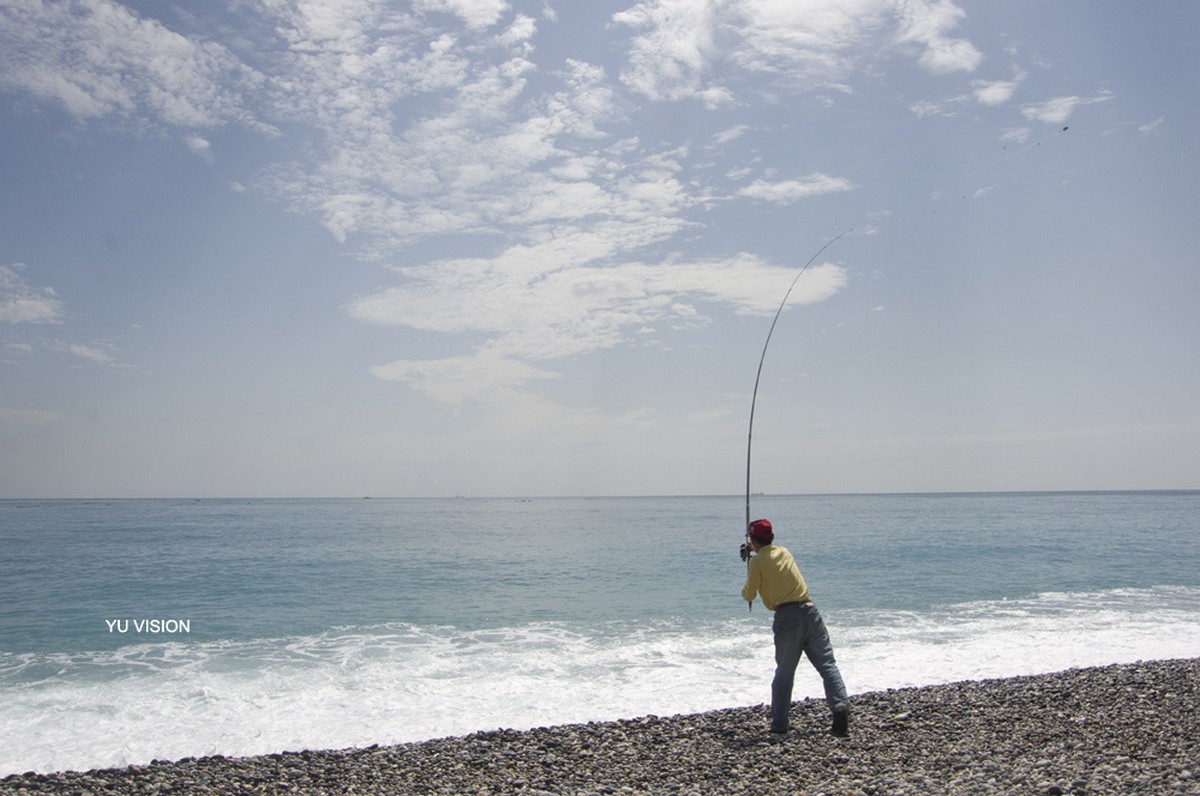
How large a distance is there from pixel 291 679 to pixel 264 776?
553 cm

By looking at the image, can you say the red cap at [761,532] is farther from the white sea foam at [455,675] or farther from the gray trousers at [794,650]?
the white sea foam at [455,675]

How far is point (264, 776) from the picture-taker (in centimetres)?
610

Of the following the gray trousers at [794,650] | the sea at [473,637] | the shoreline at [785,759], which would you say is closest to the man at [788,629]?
the gray trousers at [794,650]

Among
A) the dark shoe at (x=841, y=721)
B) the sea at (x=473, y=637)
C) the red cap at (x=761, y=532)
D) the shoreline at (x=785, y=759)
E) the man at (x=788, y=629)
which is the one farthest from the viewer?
the sea at (x=473, y=637)

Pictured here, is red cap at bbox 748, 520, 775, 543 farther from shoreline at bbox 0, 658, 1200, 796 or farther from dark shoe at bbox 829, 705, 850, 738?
shoreline at bbox 0, 658, 1200, 796

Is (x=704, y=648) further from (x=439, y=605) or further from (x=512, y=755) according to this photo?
(x=439, y=605)

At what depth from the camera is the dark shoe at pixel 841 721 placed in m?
6.62

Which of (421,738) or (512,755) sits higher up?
(512,755)

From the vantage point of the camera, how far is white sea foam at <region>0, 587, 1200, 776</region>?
859 centimetres

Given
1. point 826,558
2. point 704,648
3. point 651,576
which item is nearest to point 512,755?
point 704,648

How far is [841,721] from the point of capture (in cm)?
662

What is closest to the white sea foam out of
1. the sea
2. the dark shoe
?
the sea

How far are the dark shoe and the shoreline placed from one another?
3.7 inches

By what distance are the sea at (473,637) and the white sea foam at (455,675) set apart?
50 mm
